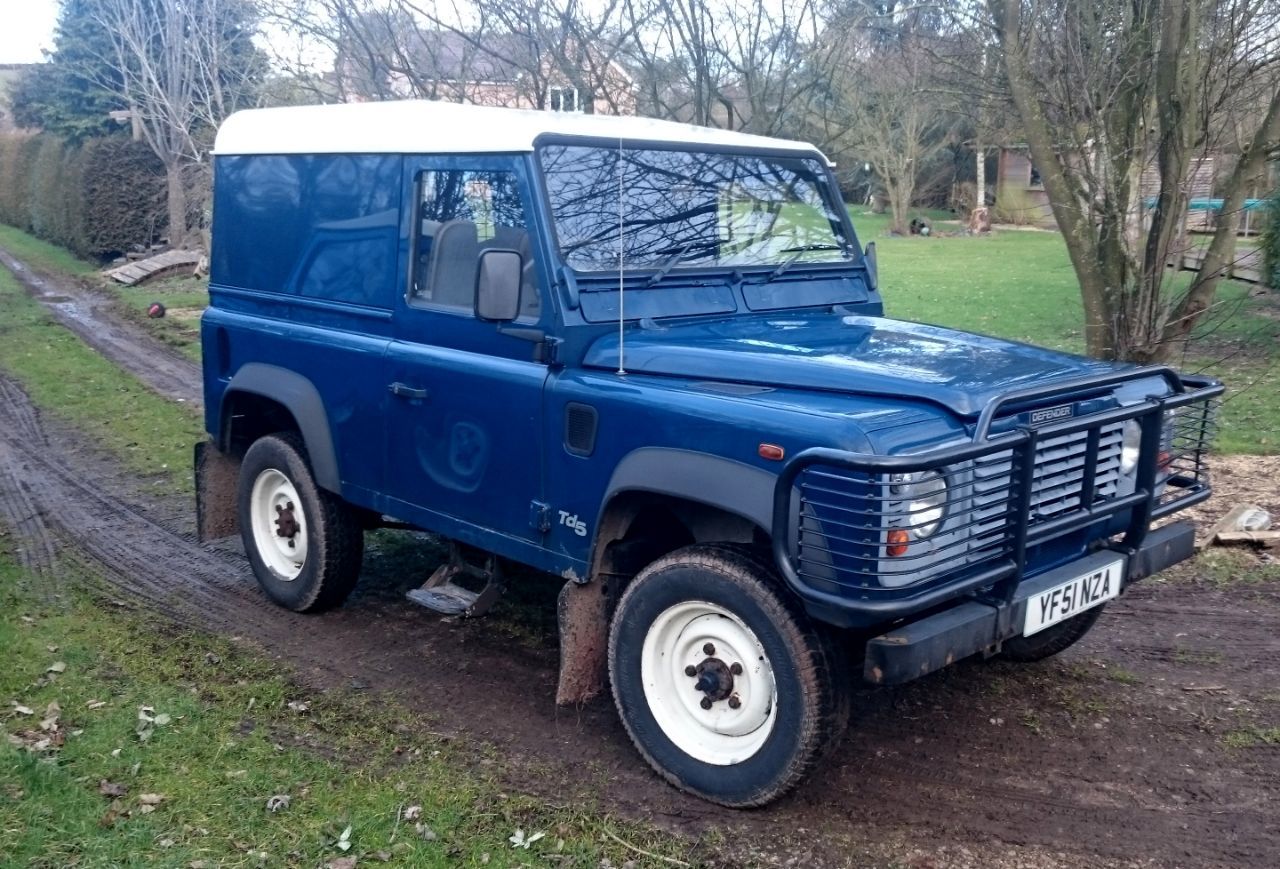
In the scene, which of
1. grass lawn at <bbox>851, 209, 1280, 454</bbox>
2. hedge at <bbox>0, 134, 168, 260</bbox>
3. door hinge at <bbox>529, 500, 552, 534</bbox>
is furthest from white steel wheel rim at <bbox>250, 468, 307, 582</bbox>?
hedge at <bbox>0, 134, 168, 260</bbox>

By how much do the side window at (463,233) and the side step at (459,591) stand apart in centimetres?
113

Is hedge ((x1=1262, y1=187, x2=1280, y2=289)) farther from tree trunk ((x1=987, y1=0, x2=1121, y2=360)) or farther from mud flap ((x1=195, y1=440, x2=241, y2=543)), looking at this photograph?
mud flap ((x1=195, y1=440, x2=241, y2=543))

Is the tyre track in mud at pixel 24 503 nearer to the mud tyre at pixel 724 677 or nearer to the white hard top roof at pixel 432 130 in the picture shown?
the white hard top roof at pixel 432 130

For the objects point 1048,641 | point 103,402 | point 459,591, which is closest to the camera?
point 1048,641

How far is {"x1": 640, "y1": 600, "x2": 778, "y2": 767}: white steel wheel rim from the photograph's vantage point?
3.88m

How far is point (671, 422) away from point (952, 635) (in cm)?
Answer: 110

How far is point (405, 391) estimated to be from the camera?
4.93 m

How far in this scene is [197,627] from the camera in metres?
5.71

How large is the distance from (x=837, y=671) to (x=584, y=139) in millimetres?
2252

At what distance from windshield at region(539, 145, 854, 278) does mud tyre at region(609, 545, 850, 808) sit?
1.31 meters

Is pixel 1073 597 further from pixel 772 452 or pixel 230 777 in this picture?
pixel 230 777

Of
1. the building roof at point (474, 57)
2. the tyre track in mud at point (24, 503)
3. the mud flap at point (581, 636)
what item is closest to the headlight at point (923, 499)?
the mud flap at point (581, 636)

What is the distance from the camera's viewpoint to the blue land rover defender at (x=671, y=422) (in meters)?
3.60

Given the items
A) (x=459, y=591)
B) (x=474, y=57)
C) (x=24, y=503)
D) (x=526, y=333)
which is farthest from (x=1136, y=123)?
(x=24, y=503)
